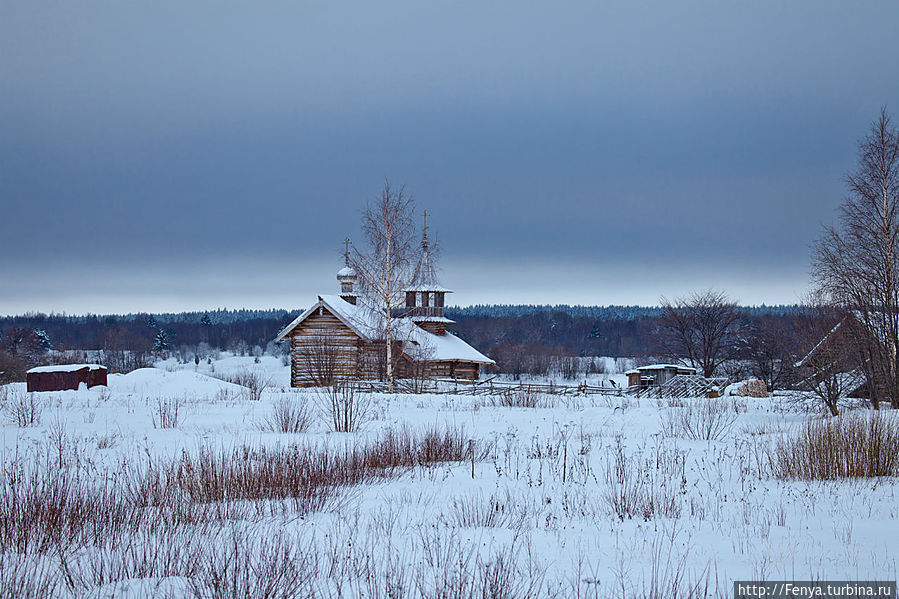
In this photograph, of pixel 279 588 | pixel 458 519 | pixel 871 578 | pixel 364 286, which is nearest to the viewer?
pixel 279 588

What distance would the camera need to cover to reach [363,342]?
39.9 m

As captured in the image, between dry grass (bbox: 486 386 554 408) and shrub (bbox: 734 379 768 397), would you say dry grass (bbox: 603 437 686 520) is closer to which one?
dry grass (bbox: 486 386 554 408)

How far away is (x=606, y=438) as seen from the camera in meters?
15.8

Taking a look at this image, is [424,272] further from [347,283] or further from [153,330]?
[153,330]

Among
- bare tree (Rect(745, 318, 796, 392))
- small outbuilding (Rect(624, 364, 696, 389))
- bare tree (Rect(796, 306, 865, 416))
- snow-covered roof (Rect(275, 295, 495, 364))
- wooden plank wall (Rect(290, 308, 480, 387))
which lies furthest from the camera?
bare tree (Rect(745, 318, 796, 392))

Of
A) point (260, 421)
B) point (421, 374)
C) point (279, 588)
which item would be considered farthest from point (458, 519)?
point (421, 374)

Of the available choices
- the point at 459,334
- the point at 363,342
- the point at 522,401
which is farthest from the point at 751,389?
the point at 459,334

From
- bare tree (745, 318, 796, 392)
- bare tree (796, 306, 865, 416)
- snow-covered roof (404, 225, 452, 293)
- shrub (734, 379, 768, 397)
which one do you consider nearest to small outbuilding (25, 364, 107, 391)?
snow-covered roof (404, 225, 452, 293)

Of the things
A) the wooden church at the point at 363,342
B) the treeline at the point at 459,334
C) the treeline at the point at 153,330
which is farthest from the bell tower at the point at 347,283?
the treeline at the point at 153,330

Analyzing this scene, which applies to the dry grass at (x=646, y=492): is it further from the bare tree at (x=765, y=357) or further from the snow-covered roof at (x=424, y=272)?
the bare tree at (x=765, y=357)

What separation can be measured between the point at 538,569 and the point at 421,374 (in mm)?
33012

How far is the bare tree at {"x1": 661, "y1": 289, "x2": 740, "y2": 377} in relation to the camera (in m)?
50.7

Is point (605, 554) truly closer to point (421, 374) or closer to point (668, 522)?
point (668, 522)

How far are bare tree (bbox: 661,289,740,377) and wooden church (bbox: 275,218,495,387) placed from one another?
52.1 ft
